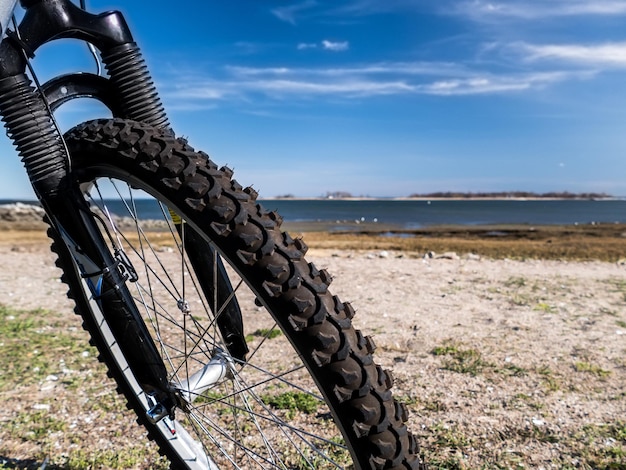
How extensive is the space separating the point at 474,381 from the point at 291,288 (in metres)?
2.81

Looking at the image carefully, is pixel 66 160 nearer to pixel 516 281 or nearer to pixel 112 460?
pixel 112 460

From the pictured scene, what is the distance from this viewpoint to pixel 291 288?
1.70m

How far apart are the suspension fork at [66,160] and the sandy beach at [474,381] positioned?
38.7 inches

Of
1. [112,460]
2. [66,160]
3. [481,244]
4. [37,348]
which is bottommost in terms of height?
[481,244]

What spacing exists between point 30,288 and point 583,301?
302 inches

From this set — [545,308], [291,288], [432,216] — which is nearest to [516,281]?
[545,308]

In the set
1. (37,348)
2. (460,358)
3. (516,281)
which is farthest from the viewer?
(516,281)

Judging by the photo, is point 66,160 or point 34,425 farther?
point 34,425

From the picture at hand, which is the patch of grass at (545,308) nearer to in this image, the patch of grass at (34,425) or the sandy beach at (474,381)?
the sandy beach at (474,381)

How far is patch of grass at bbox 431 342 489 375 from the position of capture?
14.0ft

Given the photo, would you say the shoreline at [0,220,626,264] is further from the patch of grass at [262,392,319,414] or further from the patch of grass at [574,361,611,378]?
the patch of grass at [262,392,319,414]

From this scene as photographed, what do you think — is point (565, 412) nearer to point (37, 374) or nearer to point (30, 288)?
point (37, 374)

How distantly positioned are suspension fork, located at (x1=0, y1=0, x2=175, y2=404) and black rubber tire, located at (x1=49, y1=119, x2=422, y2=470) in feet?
1.50

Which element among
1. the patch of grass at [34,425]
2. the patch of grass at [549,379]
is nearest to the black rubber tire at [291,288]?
the patch of grass at [34,425]
